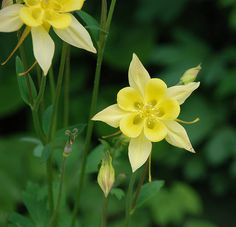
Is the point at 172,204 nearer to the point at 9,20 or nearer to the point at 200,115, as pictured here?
the point at 200,115

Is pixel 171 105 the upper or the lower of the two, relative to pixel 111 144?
upper

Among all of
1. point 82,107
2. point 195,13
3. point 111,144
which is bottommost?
point 82,107

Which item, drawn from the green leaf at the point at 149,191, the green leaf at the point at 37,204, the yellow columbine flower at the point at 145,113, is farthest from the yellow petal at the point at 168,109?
the green leaf at the point at 37,204

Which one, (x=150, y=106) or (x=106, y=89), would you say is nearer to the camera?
(x=150, y=106)

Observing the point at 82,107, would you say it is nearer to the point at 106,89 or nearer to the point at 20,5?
the point at 106,89

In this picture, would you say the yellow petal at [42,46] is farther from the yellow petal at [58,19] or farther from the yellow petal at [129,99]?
the yellow petal at [129,99]

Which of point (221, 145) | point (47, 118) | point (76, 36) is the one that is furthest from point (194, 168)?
point (76, 36)

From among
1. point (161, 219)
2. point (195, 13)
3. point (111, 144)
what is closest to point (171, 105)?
point (111, 144)
